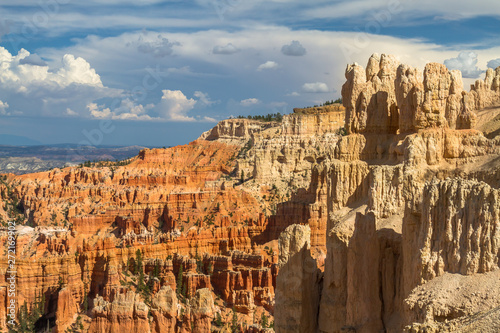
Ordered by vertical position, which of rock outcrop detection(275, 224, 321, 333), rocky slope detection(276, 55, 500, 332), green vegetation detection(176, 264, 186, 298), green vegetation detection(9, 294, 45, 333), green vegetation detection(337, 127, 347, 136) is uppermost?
green vegetation detection(337, 127, 347, 136)

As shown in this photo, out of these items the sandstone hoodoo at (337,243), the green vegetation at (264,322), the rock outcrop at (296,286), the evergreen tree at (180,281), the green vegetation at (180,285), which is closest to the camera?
the sandstone hoodoo at (337,243)

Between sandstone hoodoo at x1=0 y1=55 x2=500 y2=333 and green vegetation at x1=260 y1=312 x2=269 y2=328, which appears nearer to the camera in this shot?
sandstone hoodoo at x1=0 y1=55 x2=500 y2=333

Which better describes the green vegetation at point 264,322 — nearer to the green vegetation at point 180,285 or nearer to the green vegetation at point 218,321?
the green vegetation at point 218,321

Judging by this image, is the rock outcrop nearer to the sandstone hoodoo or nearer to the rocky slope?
the sandstone hoodoo

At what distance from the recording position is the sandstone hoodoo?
1756cm

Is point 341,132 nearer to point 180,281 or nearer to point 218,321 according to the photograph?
point 180,281

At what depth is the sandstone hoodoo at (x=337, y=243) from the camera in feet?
57.6

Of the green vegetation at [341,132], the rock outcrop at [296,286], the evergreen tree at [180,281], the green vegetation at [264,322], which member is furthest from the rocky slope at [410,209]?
the green vegetation at [341,132]

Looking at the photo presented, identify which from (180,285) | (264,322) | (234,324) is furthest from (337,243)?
(180,285)

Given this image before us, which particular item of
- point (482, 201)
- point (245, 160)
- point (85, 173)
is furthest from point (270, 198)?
point (482, 201)

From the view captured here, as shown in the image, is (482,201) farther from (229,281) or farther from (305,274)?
(229,281)

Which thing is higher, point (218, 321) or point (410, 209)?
point (410, 209)

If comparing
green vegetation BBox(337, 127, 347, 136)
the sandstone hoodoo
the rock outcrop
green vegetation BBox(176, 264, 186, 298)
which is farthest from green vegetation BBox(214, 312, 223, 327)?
green vegetation BBox(337, 127, 347, 136)

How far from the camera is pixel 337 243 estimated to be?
24.9 meters
